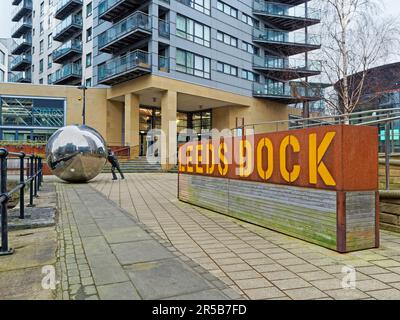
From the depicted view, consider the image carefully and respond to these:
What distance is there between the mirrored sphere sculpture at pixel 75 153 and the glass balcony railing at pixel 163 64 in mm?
15766

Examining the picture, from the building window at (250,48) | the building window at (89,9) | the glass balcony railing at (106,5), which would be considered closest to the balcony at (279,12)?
the building window at (250,48)

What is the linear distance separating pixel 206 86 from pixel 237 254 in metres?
29.5

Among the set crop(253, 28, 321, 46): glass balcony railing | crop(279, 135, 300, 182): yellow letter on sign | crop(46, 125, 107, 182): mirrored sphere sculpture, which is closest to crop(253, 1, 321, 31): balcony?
crop(253, 28, 321, 46): glass balcony railing

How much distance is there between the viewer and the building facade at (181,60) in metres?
29.2

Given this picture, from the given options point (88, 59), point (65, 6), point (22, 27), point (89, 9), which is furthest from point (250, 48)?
point (22, 27)

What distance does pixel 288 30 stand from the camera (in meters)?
43.0

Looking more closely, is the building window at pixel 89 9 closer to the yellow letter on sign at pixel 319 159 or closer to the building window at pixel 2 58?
the building window at pixel 2 58

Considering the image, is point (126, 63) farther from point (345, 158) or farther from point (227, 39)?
point (345, 158)

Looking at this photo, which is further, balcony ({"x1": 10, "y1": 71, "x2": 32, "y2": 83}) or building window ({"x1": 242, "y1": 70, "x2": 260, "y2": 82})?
balcony ({"x1": 10, "y1": 71, "x2": 32, "y2": 83})

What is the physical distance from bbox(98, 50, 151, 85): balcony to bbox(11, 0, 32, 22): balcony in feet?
113

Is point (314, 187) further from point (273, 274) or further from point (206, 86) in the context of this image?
point (206, 86)

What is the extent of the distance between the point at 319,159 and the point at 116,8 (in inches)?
1208

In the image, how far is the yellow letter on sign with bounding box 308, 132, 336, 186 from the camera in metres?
4.79

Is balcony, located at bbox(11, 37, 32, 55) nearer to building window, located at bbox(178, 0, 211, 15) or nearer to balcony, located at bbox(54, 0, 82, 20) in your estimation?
balcony, located at bbox(54, 0, 82, 20)
